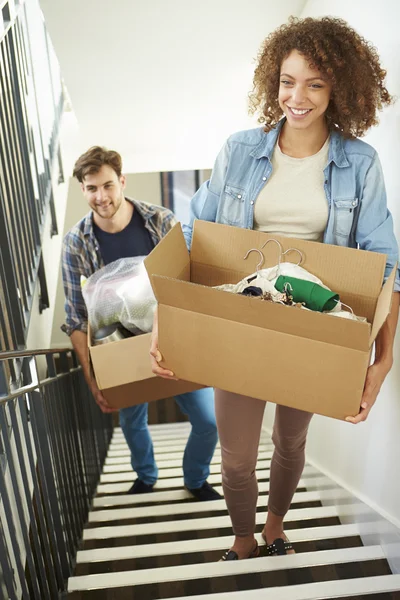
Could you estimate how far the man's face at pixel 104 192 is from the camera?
234cm

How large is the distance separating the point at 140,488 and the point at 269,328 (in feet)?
5.77

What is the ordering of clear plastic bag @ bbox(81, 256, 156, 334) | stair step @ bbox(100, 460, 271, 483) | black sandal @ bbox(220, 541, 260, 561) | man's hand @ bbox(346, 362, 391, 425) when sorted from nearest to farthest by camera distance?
man's hand @ bbox(346, 362, 391, 425), black sandal @ bbox(220, 541, 260, 561), clear plastic bag @ bbox(81, 256, 156, 334), stair step @ bbox(100, 460, 271, 483)

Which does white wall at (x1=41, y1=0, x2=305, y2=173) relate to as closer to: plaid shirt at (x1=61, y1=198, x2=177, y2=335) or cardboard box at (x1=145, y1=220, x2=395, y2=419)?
plaid shirt at (x1=61, y1=198, x2=177, y2=335)

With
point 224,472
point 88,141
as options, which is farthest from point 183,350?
point 88,141

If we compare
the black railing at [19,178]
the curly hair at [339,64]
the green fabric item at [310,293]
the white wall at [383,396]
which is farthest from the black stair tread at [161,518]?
the curly hair at [339,64]

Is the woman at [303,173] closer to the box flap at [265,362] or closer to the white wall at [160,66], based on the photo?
the box flap at [265,362]

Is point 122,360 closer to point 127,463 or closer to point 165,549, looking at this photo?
point 165,549

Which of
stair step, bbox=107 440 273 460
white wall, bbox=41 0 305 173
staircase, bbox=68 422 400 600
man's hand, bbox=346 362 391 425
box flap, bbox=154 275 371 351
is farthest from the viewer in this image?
stair step, bbox=107 440 273 460

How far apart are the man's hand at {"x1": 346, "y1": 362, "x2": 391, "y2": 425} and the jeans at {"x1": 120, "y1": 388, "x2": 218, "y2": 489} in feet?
3.75

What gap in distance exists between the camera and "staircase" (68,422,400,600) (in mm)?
1684

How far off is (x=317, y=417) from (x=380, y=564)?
2.98 feet

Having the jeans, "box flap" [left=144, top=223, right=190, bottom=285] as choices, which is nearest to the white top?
"box flap" [left=144, top=223, right=190, bottom=285]

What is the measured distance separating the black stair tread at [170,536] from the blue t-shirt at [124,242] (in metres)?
1.09

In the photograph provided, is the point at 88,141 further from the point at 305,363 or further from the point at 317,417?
the point at 305,363
